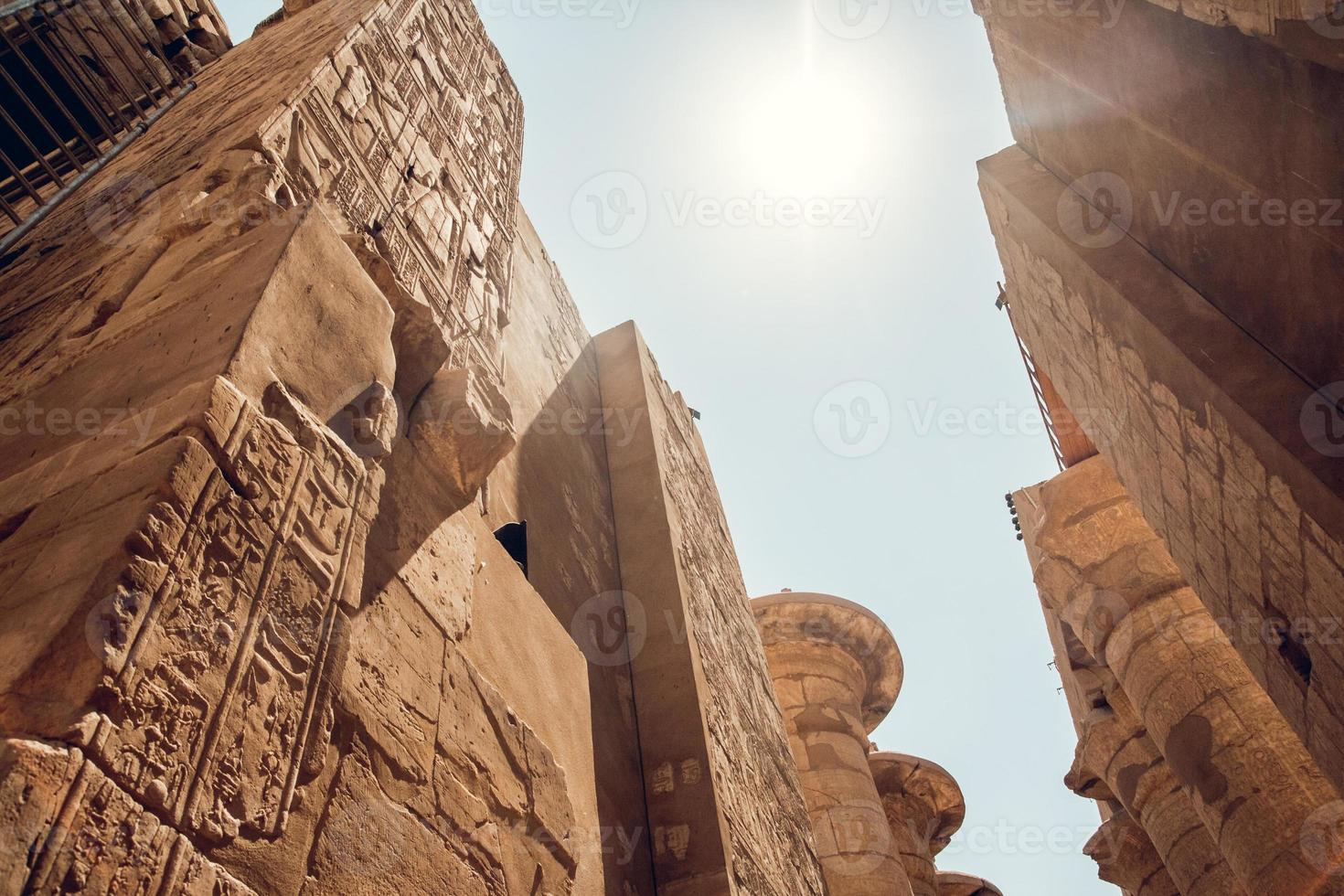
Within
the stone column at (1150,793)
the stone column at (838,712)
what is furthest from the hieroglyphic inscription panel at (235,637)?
the stone column at (1150,793)

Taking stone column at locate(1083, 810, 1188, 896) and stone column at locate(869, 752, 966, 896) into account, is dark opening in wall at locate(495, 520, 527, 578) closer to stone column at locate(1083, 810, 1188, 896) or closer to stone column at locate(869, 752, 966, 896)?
stone column at locate(869, 752, 966, 896)

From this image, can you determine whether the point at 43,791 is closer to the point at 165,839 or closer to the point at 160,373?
the point at 165,839

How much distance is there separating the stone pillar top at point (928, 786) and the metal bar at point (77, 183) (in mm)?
10017

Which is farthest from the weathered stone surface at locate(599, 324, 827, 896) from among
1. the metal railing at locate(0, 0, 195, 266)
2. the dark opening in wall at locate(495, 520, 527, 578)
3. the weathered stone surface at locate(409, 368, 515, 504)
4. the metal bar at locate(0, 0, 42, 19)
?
the metal railing at locate(0, 0, 195, 266)

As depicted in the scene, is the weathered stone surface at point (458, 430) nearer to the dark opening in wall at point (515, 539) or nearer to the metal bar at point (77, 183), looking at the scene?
the dark opening in wall at point (515, 539)

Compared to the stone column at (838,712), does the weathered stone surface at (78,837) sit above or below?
below

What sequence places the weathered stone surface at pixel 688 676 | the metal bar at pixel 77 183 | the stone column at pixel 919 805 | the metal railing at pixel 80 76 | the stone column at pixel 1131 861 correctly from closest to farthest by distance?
the metal bar at pixel 77 183 < the weathered stone surface at pixel 688 676 < the metal railing at pixel 80 76 < the stone column at pixel 1131 861 < the stone column at pixel 919 805

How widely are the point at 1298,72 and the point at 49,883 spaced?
3826 millimetres

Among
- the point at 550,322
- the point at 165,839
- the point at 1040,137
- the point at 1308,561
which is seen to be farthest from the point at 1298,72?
the point at 550,322

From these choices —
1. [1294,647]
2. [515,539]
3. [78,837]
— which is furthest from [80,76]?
[1294,647]

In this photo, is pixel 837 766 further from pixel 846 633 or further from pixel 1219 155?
pixel 1219 155

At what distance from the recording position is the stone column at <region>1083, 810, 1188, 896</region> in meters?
10.1

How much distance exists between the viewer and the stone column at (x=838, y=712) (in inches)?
334

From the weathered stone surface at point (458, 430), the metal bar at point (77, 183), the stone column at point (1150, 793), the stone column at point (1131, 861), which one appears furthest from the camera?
the stone column at point (1131, 861)
